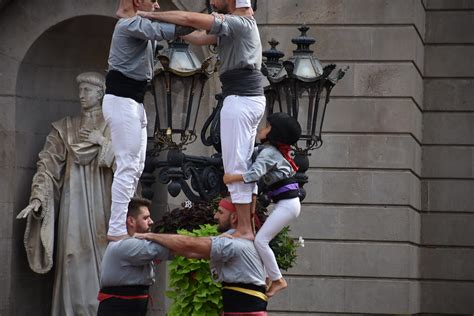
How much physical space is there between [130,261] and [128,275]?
14 centimetres

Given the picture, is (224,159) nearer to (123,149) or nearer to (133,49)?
(123,149)

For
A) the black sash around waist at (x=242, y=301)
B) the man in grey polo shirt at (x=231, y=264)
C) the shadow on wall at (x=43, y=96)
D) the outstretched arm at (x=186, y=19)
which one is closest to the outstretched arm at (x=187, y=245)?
the man in grey polo shirt at (x=231, y=264)

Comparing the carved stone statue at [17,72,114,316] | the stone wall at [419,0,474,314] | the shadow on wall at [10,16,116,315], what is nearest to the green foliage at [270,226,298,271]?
the carved stone statue at [17,72,114,316]

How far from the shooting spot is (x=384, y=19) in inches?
739

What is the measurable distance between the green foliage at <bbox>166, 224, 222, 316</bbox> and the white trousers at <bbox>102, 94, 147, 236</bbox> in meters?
0.58

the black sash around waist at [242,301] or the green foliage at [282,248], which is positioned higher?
the green foliage at [282,248]

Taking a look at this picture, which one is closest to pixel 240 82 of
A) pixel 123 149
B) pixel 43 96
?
pixel 123 149

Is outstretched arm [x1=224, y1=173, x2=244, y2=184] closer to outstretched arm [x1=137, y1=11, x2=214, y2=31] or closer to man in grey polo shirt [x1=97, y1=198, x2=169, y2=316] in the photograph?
man in grey polo shirt [x1=97, y1=198, x2=169, y2=316]

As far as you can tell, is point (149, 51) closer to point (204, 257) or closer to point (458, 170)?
point (204, 257)

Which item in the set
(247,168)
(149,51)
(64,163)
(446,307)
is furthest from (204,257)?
(446,307)

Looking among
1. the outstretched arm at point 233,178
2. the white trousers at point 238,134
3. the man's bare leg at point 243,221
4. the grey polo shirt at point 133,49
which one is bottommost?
the man's bare leg at point 243,221

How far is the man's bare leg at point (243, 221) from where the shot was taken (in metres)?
11.7

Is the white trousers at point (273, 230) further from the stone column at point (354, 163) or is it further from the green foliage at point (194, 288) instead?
the stone column at point (354, 163)

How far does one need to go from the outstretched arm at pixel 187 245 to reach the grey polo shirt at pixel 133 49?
124 cm
